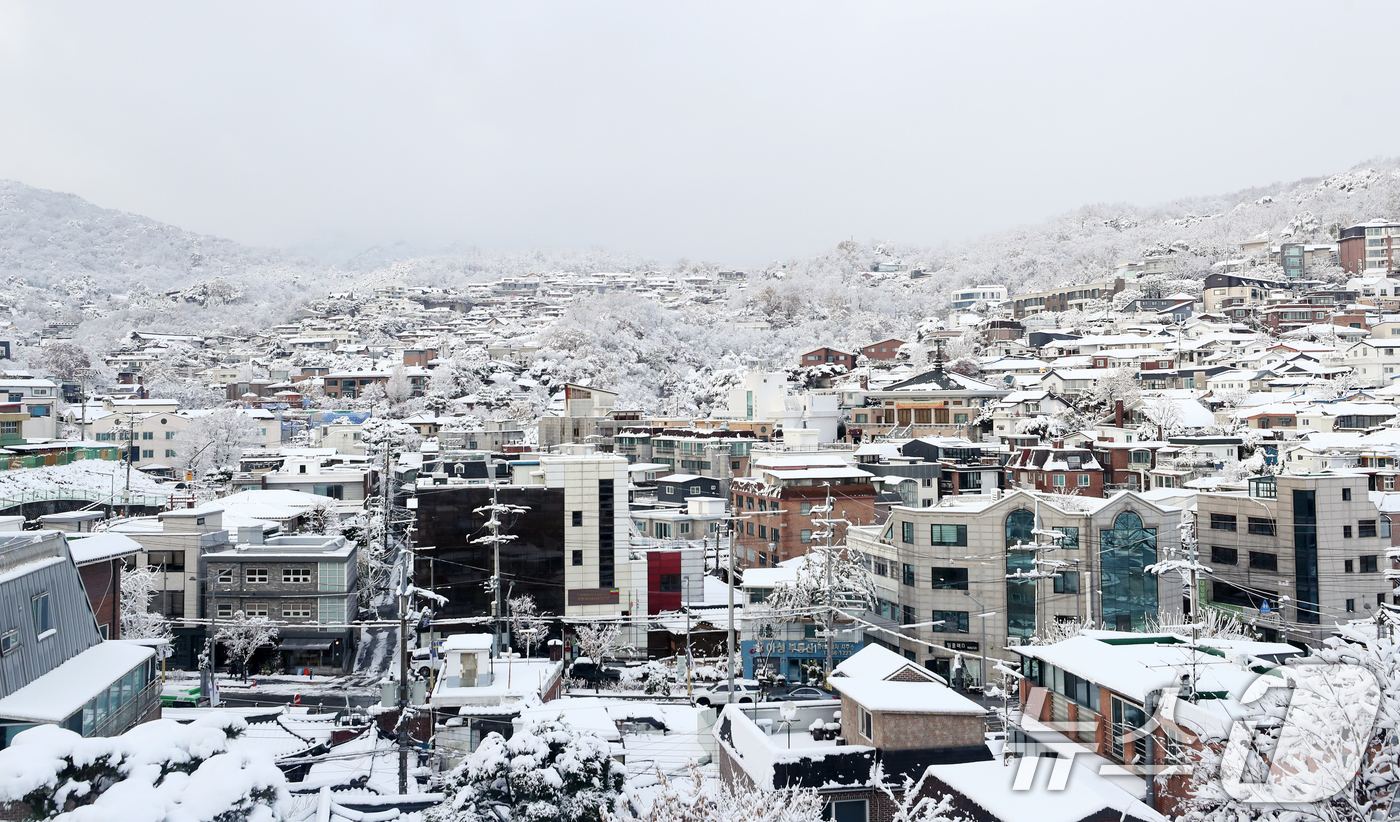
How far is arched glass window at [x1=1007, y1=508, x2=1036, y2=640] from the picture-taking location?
2311 centimetres

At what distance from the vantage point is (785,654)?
23.9 meters

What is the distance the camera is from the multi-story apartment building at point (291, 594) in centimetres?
2572

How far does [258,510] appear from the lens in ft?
108

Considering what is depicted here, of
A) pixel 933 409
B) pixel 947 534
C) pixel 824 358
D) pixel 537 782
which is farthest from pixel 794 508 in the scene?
pixel 824 358

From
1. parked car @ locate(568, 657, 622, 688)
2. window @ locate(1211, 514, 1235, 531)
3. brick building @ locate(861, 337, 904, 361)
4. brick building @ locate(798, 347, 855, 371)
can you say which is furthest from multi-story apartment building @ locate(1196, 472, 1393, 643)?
brick building @ locate(861, 337, 904, 361)

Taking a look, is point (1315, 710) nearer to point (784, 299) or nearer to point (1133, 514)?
point (1133, 514)

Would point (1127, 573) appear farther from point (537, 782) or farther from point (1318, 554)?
point (537, 782)

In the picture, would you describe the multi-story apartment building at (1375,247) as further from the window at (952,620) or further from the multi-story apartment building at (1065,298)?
the window at (952,620)

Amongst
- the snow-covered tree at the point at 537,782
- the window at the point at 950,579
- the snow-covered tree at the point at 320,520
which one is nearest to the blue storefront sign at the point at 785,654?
the window at the point at 950,579

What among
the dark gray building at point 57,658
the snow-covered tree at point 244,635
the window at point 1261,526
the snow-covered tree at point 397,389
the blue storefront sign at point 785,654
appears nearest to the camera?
the dark gray building at point 57,658

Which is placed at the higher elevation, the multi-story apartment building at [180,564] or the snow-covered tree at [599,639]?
the multi-story apartment building at [180,564]

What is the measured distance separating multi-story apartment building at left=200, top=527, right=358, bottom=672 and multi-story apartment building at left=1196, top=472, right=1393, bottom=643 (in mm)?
21362

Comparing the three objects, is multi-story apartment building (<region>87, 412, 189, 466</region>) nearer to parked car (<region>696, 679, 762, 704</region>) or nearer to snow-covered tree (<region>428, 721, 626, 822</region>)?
parked car (<region>696, 679, 762, 704</region>)

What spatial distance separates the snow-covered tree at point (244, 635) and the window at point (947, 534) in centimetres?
1555
